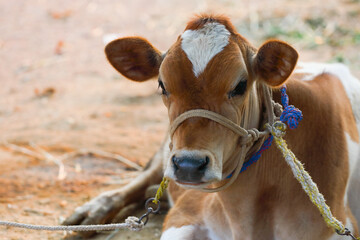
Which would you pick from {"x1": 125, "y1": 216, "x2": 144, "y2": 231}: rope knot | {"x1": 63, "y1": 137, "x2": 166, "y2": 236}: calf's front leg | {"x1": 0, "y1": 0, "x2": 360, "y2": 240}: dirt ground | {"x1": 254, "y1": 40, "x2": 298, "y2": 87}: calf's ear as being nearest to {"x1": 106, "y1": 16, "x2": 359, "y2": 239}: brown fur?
{"x1": 254, "y1": 40, "x2": 298, "y2": 87}: calf's ear

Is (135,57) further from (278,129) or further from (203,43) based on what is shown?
(278,129)

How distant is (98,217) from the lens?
161 inches

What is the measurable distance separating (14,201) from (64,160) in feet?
3.30

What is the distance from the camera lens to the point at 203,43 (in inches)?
107

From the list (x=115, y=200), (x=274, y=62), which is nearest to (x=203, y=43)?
(x=274, y=62)

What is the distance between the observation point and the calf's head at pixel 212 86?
2.48 m

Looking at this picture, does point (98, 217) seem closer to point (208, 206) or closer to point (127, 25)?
point (208, 206)

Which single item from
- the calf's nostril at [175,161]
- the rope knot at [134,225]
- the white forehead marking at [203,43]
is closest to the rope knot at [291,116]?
the white forehead marking at [203,43]

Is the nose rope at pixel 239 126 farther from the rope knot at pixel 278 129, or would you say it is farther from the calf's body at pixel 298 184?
the calf's body at pixel 298 184

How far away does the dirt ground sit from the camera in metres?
4.82

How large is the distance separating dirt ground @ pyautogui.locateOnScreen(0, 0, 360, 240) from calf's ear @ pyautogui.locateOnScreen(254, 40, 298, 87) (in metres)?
1.76

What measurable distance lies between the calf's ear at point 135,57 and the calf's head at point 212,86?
290mm

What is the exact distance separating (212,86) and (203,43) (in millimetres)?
247

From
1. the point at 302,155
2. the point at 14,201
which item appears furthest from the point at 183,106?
the point at 14,201
